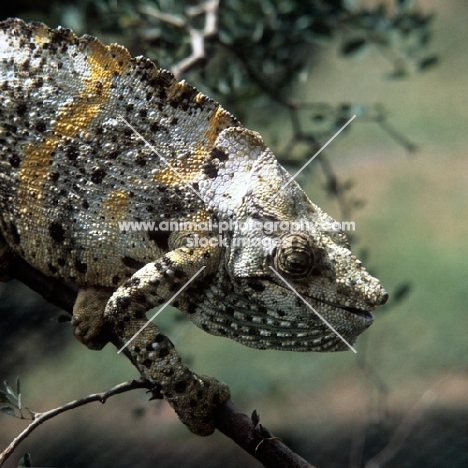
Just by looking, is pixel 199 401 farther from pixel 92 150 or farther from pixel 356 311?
pixel 92 150

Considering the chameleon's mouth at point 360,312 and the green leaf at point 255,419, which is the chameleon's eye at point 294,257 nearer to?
the chameleon's mouth at point 360,312

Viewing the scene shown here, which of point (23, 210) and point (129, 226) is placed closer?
point (129, 226)

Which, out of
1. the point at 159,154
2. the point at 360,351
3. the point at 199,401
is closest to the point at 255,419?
A: the point at 199,401

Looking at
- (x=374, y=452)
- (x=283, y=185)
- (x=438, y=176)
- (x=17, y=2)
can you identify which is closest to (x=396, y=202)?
(x=438, y=176)

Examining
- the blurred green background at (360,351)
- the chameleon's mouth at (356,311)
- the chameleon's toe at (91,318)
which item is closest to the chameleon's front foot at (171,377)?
the chameleon's toe at (91,318)

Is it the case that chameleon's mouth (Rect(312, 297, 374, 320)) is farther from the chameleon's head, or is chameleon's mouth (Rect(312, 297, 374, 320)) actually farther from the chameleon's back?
the chameleon's back

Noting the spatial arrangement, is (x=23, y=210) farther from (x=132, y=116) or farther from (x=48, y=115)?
(x=132, y=116)

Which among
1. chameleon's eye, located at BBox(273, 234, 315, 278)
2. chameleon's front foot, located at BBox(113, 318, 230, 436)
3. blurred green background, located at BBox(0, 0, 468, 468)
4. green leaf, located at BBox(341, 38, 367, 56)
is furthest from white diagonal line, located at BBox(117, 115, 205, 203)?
green leaf, located at BBox(341, 38, 367, 56)
